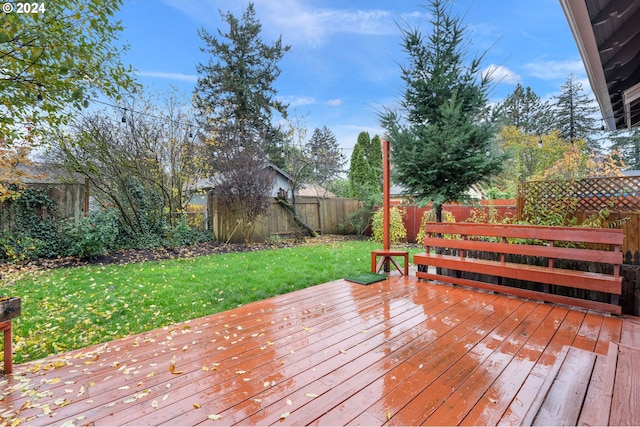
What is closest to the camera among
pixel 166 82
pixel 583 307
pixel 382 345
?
pixel 382 345

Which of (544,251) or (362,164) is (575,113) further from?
(544,251)

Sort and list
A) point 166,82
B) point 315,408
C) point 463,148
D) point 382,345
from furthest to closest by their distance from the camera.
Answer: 1. point 166,82
2. point 463,148
3. point 382,345
4. point 315,408

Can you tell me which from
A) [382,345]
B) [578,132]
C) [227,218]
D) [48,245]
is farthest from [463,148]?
[578,132]

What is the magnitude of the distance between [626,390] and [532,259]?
2.66 metres

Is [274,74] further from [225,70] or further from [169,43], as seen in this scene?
[169,43]

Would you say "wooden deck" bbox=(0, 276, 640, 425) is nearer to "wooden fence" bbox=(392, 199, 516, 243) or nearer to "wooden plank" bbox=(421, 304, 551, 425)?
"wooden plank" bbox=(421, 304, 551, 425)

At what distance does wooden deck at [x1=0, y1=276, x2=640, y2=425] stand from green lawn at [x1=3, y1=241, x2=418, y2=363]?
1.41 feet

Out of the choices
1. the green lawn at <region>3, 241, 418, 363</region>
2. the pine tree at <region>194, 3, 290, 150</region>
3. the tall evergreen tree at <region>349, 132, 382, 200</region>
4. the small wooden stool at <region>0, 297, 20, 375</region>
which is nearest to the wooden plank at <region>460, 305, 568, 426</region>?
the green lawn at <region>3, 241, 418, 363</region>

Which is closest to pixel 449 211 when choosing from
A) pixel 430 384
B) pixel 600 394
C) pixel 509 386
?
pixel 509 386

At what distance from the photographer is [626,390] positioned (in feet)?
4.77

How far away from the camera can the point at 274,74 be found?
625 inches

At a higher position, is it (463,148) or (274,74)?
(274,74)

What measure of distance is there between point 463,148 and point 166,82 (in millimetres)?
7214

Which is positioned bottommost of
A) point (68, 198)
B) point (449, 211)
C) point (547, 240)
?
point (547, 240)
